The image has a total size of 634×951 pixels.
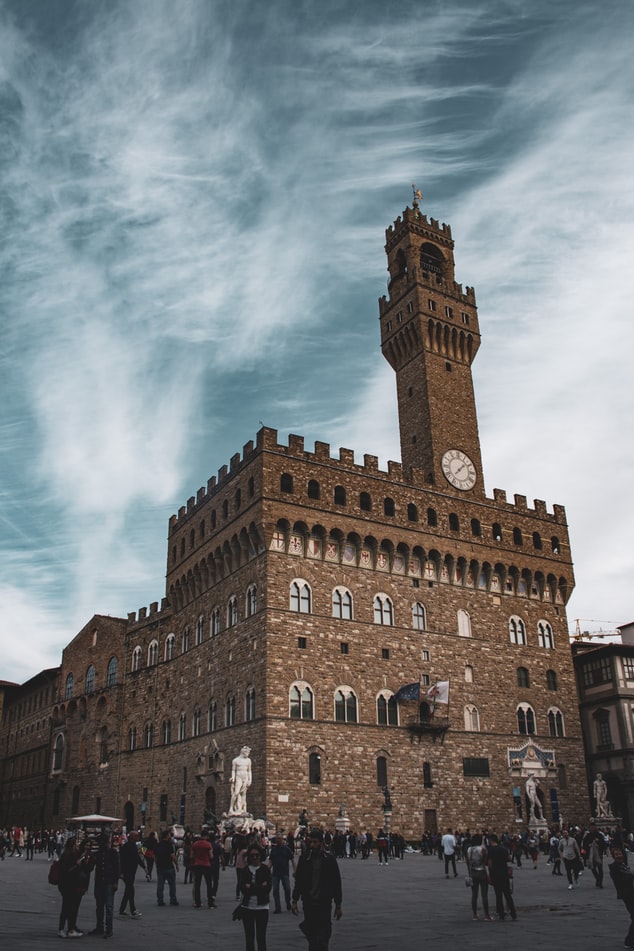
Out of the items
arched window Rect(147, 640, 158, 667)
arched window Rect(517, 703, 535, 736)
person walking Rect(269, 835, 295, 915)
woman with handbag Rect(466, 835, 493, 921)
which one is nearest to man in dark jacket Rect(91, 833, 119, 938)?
person walking Rect(269, 835, 295, 915)

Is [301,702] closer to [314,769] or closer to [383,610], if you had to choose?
[314,769]

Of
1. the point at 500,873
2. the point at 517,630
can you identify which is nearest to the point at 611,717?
the point at 517,630

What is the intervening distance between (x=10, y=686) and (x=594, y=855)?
65.1 metres

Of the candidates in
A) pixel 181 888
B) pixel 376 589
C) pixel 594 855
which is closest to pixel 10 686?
pixel 376 589

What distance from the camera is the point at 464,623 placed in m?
40.8

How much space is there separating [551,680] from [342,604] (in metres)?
13.5

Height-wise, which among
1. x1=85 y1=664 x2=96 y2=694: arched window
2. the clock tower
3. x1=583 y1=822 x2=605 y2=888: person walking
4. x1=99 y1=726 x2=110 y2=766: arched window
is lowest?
x1=583 y1=822 x2=605 y2=888: person walking

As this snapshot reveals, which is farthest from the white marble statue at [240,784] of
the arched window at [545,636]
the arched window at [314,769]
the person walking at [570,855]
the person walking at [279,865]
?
the arched window at [545,636]

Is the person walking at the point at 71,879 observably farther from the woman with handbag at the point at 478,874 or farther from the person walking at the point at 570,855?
the person walking at the point at 570,855

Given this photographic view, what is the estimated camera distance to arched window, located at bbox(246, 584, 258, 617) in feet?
120

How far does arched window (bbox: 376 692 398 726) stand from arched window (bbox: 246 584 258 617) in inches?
269

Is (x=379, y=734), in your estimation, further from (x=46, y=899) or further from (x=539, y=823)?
(x=46, y=899)

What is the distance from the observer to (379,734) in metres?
35.8

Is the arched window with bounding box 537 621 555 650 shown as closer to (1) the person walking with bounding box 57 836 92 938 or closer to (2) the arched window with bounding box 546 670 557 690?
(2) the arched window with bounding box 546 670 557 690
